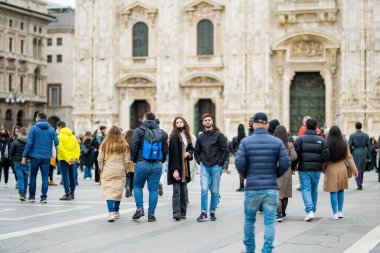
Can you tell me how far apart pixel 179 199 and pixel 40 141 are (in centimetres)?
486

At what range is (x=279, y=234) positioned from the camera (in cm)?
1350

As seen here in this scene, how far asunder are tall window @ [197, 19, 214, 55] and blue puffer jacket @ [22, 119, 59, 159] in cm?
2773

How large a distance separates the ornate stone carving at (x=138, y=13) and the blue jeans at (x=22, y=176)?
87.5 ft

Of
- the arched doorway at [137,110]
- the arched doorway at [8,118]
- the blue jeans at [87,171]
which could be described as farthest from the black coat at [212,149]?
the arched doorway at [8,118]

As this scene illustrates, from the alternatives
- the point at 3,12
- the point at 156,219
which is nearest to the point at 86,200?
the point at 156,219

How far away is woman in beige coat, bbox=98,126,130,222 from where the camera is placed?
15242 millimetres

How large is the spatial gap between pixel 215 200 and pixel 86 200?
17.3ft

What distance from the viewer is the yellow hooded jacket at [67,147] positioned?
19.9 meters

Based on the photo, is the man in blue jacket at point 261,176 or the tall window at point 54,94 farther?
the tall window at point 54,94

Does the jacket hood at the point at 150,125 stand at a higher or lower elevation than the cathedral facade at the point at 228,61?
lower

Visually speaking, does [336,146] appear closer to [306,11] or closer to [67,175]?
[67,175]

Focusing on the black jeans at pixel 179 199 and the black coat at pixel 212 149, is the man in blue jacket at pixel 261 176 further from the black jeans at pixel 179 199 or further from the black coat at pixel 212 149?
the black jeans at pixel 179 199

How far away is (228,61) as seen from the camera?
148ft

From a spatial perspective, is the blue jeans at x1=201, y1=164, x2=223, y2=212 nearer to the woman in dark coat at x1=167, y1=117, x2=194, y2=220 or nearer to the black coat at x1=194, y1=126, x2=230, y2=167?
the black coat at x1=194, y1=126, x2=230, y2=167
